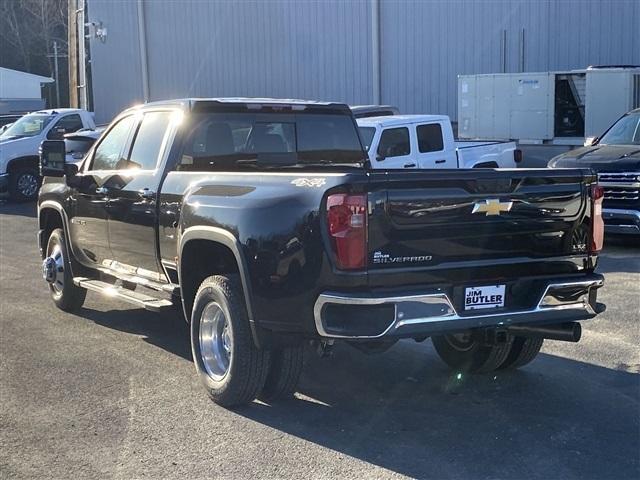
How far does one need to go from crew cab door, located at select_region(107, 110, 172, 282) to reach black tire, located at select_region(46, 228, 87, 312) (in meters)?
1.02

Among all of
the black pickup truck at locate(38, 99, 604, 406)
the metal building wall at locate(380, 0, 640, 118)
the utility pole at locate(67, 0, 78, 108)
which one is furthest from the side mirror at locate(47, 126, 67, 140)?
the black pickup truck at locate(38, 99, 604, 406)

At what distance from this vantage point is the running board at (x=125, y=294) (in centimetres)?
626

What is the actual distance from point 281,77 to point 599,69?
40.2 feet

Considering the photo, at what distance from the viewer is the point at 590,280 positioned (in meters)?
5.15

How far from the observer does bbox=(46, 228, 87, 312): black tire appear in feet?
26.2

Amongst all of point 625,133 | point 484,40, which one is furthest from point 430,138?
point 484,40

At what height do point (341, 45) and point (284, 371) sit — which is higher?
point (341, 45)

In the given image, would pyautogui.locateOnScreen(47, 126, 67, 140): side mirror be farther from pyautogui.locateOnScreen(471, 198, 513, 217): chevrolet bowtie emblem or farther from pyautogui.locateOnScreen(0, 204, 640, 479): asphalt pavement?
pyautogui.locateOnScreen(471, 198, 513, 217): chevrolet bowtie emblem

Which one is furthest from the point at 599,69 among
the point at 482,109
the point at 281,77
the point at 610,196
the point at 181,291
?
the point at 181,291

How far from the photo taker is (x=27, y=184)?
19578mm

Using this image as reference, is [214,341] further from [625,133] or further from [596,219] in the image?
[625,133]

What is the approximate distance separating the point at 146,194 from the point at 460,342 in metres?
2.63

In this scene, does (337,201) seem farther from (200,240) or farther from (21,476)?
(21,476)

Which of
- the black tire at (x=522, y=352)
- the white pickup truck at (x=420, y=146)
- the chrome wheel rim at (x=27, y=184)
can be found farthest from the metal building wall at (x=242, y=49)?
the black tire at (x=522, y=352)
